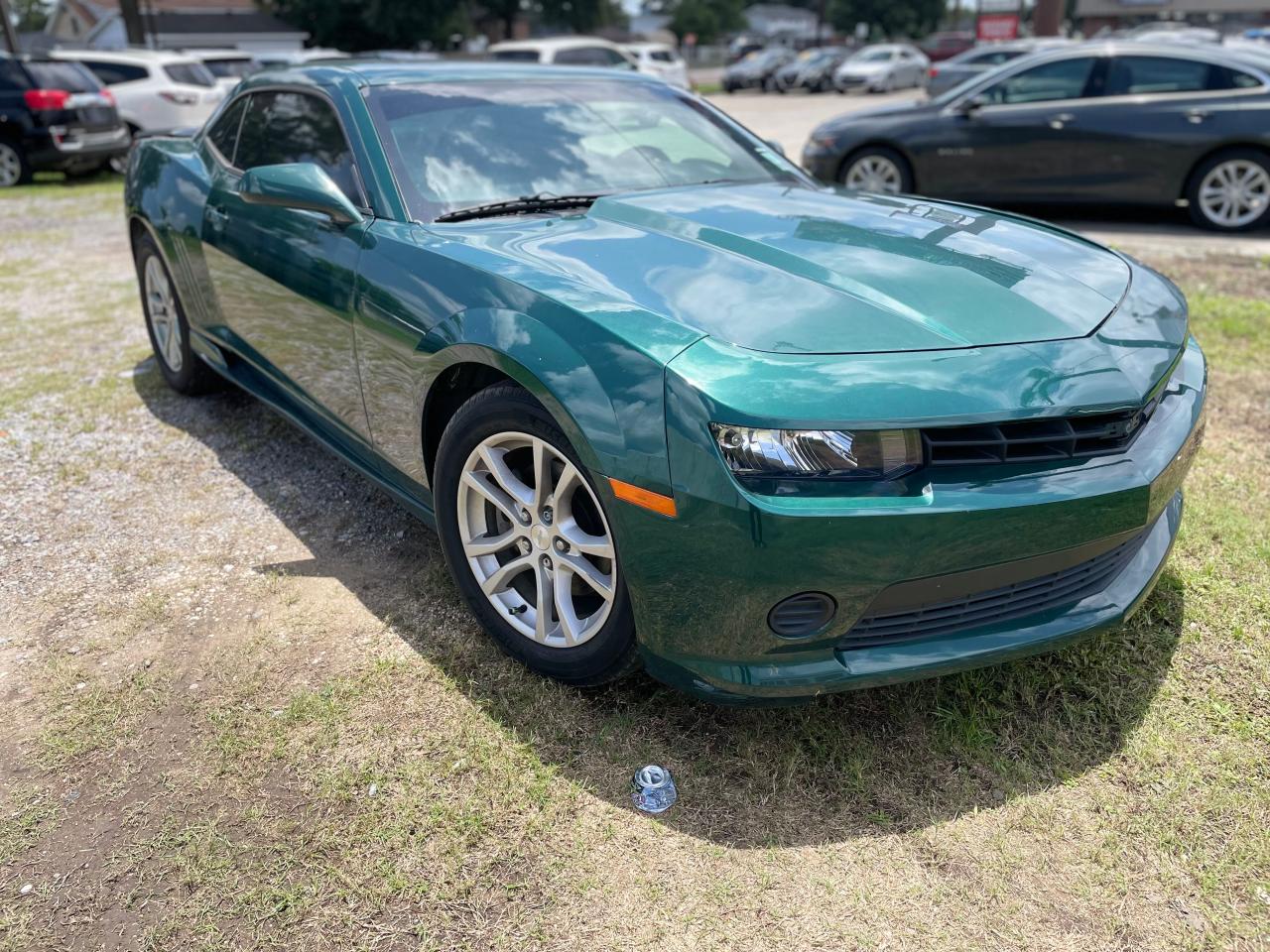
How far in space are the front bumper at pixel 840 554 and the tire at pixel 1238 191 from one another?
6791 millimetres

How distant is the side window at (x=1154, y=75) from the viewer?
7.99 m

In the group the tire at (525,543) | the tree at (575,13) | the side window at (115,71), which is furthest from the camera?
the tree at (575,13)

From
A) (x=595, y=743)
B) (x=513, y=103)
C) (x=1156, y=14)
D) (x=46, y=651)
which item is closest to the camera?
(x=595, y=743)

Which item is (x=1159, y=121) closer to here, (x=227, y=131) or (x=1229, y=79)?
(x=1229, y=79)

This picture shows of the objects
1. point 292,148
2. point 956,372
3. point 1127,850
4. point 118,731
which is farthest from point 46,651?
point 1127,850

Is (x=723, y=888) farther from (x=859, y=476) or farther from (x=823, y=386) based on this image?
(x=823, y=386)

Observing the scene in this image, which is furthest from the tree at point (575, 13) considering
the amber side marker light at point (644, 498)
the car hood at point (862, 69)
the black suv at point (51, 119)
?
the amber side marker light at point (644, 498)

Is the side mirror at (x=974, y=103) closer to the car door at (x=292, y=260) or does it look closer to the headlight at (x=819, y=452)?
the car door at (x=292, y=260)

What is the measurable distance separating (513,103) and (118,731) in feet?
7.63

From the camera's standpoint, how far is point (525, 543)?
2.68 m

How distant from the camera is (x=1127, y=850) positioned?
2.16 metres

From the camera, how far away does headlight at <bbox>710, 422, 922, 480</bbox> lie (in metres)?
2.08

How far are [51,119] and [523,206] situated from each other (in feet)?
37.0

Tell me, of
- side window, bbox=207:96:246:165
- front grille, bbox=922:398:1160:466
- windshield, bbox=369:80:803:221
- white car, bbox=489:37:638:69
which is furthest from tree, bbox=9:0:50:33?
front grille, bbox=922:398:1160:466
